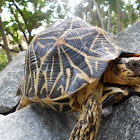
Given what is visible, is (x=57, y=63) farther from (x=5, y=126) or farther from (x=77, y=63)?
(x=5, y=126)

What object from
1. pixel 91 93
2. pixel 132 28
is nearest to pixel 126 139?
pixel 91 93

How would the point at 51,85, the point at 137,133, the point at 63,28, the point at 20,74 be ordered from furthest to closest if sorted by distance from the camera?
the point at 20,74, the point at 63,28, the point at 51,85, the point at 137,133

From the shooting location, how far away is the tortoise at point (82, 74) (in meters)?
1.21

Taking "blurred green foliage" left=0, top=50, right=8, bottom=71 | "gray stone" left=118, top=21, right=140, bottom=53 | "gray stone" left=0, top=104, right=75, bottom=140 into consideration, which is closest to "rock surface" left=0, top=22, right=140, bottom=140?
"gray stone" left=0, top=104, right=75, bottom=140

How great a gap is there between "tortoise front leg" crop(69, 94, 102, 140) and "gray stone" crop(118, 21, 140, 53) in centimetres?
175

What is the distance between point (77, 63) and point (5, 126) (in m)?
0.91

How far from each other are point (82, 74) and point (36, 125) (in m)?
0.77

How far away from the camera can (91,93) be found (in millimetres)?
1272

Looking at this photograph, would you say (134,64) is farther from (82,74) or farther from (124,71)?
(82,74)

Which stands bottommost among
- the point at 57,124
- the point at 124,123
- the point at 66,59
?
the point at 57,124

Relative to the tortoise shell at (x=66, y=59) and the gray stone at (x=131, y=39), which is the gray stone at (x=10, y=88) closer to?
the tortoise shell at (x=66, y=59)

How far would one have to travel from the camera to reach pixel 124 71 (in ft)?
4.22

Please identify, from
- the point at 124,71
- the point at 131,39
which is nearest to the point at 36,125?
the point at 124,71

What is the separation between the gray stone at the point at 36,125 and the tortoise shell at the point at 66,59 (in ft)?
0.84
